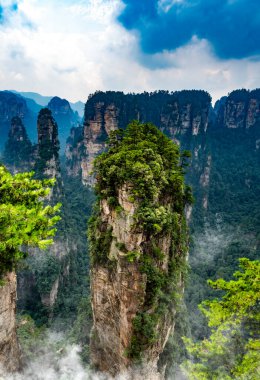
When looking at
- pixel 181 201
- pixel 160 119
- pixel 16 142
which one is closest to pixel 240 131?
pixel 160 119

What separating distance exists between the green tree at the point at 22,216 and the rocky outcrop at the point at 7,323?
2.87 metres

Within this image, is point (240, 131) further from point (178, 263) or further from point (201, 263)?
point (178, 263)

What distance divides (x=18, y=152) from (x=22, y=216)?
71882 millimetres

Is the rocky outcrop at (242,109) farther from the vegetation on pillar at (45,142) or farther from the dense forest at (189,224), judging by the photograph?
the vegetation on pillar at (45,142)

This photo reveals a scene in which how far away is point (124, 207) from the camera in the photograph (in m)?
15.9

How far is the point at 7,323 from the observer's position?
13.2m

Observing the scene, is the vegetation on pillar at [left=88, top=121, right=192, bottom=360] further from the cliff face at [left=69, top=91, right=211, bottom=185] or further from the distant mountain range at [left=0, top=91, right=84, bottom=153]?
the distant mountain range at [left=0, top=91, right=84, bottom=153]

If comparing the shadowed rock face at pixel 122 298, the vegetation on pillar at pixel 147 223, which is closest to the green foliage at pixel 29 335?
the shadowed rock face at pixel 122 298

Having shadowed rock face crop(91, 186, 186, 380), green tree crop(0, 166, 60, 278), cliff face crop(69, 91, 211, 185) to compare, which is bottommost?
shadowed rock face crop(91, 186, 186, 380)

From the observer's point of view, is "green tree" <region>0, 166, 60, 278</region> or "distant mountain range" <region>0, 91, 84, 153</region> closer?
"green tree" <region>0, 166, 60, 278</region>

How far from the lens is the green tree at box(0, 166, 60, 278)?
23.7 ft

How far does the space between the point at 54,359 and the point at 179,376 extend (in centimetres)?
1046

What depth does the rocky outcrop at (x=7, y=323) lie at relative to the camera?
40.8 ft

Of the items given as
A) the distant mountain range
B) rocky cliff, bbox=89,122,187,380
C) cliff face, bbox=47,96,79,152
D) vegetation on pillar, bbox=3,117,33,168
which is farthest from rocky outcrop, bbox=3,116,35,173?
cliff face, bbox=47,96,79,152
